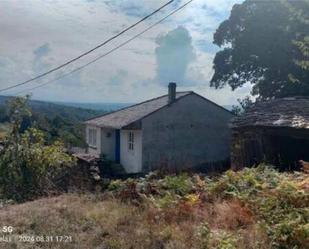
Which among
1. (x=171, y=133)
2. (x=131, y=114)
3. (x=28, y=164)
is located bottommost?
(x=28, y=164)

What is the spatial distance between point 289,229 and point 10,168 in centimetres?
1003

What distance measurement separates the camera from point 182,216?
806cm

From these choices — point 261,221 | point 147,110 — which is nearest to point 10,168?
point 261,221

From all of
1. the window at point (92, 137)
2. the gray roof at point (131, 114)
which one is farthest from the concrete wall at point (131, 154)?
the window at point (92, 137)

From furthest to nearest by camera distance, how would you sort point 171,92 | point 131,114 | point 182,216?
point 131,114
point 171,92
point 182,216

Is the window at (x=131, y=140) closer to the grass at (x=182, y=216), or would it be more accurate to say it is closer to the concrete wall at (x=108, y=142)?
the concrete wall at (x=108, y=142)

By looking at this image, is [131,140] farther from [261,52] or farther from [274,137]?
[274,137]

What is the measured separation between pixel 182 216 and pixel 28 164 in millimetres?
7592

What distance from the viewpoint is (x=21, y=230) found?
8.17m

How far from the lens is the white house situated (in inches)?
1107

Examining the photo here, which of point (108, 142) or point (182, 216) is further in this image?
point (108, 142)

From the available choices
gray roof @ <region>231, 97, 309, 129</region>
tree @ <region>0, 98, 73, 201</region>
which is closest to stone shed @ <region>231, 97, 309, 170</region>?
gray roof @ <region>231, 97, 309, 129</region>

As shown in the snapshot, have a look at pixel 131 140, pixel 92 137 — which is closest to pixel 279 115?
pixel 131 140

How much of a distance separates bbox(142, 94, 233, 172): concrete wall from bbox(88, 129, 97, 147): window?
8.11 meters
